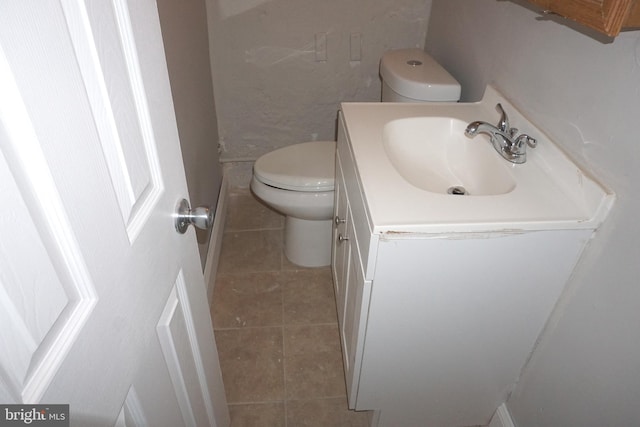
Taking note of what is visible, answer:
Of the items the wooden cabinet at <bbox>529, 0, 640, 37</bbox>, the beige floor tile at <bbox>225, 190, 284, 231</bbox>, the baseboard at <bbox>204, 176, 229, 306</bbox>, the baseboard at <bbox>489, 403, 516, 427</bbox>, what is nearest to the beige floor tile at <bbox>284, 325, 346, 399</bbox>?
the baseboard at <bbox>204, 176, 229, 306</bbox>

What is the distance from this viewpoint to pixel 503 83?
3.98ft

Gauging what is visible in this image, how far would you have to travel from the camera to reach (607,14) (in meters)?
0.57

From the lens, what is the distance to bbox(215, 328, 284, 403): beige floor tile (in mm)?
1389

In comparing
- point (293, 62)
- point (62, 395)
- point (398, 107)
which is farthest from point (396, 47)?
point (62, 395)

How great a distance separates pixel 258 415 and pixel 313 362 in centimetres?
26

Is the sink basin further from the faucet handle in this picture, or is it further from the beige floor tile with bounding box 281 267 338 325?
the beige floor tile with bounding box 281 267 338 325

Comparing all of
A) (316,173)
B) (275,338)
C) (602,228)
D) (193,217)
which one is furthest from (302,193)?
(602,228)

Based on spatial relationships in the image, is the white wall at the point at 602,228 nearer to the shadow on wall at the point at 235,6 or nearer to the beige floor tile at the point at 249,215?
the shadow on wall at the point at 235,6

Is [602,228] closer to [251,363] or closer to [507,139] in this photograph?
[507,139]

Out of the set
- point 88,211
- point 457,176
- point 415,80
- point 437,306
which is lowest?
point 437,306

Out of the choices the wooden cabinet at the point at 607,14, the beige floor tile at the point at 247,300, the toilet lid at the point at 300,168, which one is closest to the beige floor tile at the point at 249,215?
the beige floor tile at the point at 247,300

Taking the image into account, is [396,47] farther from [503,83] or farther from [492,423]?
[492,423]

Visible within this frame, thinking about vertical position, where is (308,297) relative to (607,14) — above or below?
below

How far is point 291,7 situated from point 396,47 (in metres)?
0.52
